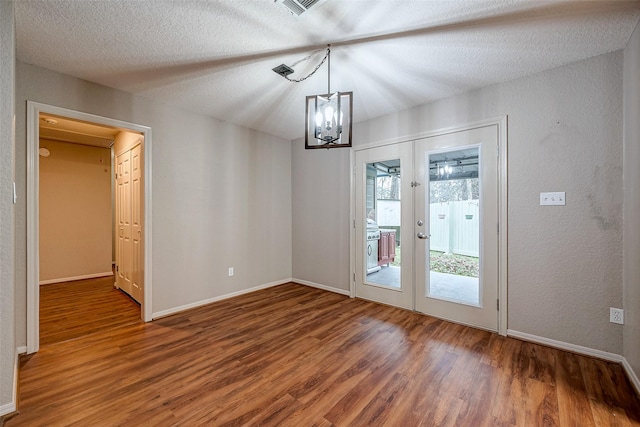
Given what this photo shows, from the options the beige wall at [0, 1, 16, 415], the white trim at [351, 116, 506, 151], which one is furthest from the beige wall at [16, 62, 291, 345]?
the white trim at [351, 116, 506, 151]

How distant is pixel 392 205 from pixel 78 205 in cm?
590

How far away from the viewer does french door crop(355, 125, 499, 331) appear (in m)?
2.89

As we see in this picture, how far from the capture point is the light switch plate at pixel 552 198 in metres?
2.47

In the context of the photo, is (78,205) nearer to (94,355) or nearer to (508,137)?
(94,355)

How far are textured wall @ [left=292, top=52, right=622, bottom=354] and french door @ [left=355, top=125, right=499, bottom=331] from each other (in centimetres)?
22

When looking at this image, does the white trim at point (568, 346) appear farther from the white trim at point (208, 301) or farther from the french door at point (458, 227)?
the white trim at point (208, 301)

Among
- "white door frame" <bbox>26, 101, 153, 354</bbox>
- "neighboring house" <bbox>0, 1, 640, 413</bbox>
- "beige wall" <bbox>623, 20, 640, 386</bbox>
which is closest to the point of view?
"beige wall" <bbox>623, 20, 640, 386</bbox>

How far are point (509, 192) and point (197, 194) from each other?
3.72 meters

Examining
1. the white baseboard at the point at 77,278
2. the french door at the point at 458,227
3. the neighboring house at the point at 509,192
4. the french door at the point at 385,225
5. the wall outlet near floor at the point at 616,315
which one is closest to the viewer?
the neighboring house at the point at 509,192

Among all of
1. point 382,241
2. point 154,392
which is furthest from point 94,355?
point 382,241

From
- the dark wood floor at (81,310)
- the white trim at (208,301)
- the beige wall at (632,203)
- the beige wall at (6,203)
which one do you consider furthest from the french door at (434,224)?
the beige wall at (6,203)

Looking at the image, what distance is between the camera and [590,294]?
233 centimetres

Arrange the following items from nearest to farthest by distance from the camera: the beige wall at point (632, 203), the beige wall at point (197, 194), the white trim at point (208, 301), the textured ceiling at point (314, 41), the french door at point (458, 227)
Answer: the textured ceiling at point (314, 41) < the beige wall at point (632, 203) < the beige wall at point (197, 194) < the french door at point (458, 227) < the white trim at point (208, 301)

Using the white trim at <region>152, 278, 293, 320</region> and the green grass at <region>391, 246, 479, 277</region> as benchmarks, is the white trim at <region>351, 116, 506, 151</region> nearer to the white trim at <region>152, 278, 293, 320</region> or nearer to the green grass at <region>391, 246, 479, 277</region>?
the green grass at <region>391, 246, 479, 277</region>
